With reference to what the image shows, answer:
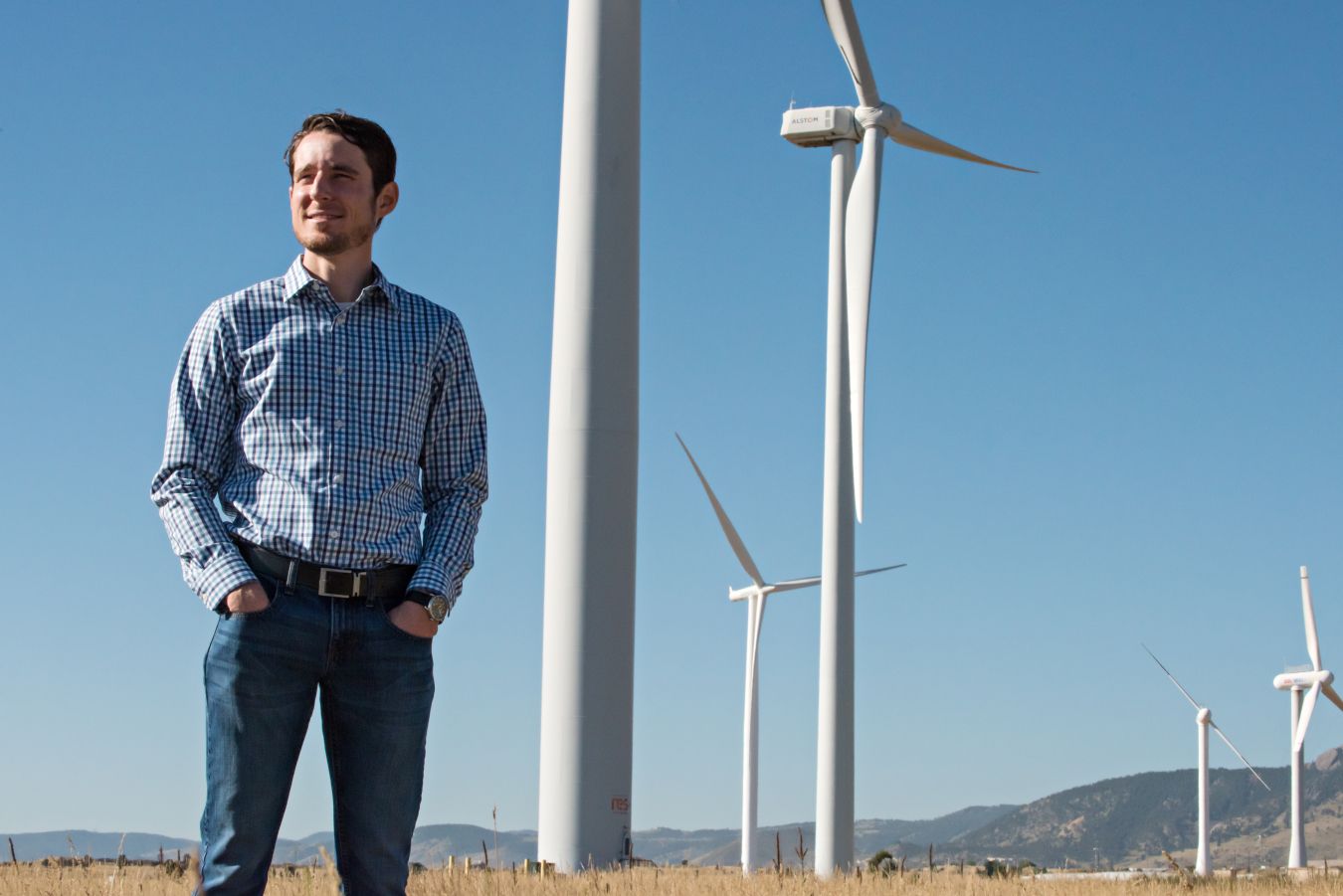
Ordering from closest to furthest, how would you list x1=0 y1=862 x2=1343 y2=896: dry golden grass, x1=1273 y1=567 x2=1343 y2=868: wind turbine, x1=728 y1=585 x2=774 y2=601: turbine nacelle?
x1=0 y1=862 x2=1343 y2=896: dry golden grass < x1=728 y1=585 x2=774 y2=601: turbine nacelle < x1=1273 y1=567 x2=1343 y2=868: wind turbine

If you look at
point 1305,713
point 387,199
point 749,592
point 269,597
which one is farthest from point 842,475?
point 1305,713

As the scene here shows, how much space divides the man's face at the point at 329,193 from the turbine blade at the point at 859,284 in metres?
26.3

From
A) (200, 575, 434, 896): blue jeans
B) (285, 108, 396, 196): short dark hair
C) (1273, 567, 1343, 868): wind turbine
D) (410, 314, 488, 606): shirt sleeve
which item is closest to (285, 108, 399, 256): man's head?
(285, 108, 396, 196): short dark hair

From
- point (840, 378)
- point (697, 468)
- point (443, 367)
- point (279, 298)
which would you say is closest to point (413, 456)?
point (443, 367)

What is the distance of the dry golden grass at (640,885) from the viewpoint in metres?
7.69

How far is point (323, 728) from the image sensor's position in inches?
191

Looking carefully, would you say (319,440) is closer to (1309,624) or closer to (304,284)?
(304,284)

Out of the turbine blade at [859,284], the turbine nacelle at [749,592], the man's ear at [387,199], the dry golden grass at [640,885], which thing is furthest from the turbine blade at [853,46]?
the man's ear at [387,199]

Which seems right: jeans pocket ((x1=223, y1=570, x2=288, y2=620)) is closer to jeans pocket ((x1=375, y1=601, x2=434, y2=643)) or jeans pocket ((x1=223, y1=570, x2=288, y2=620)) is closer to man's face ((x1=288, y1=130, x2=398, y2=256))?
jeans pocket ((x1=375, y1=601, x2=434, y2=643))

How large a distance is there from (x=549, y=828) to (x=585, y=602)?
2045 mm

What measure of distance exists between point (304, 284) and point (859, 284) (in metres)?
28.0

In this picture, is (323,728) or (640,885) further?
(640,885)

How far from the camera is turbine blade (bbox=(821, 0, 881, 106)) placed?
32812mm

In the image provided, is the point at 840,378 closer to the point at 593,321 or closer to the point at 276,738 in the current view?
the point at 593,321
